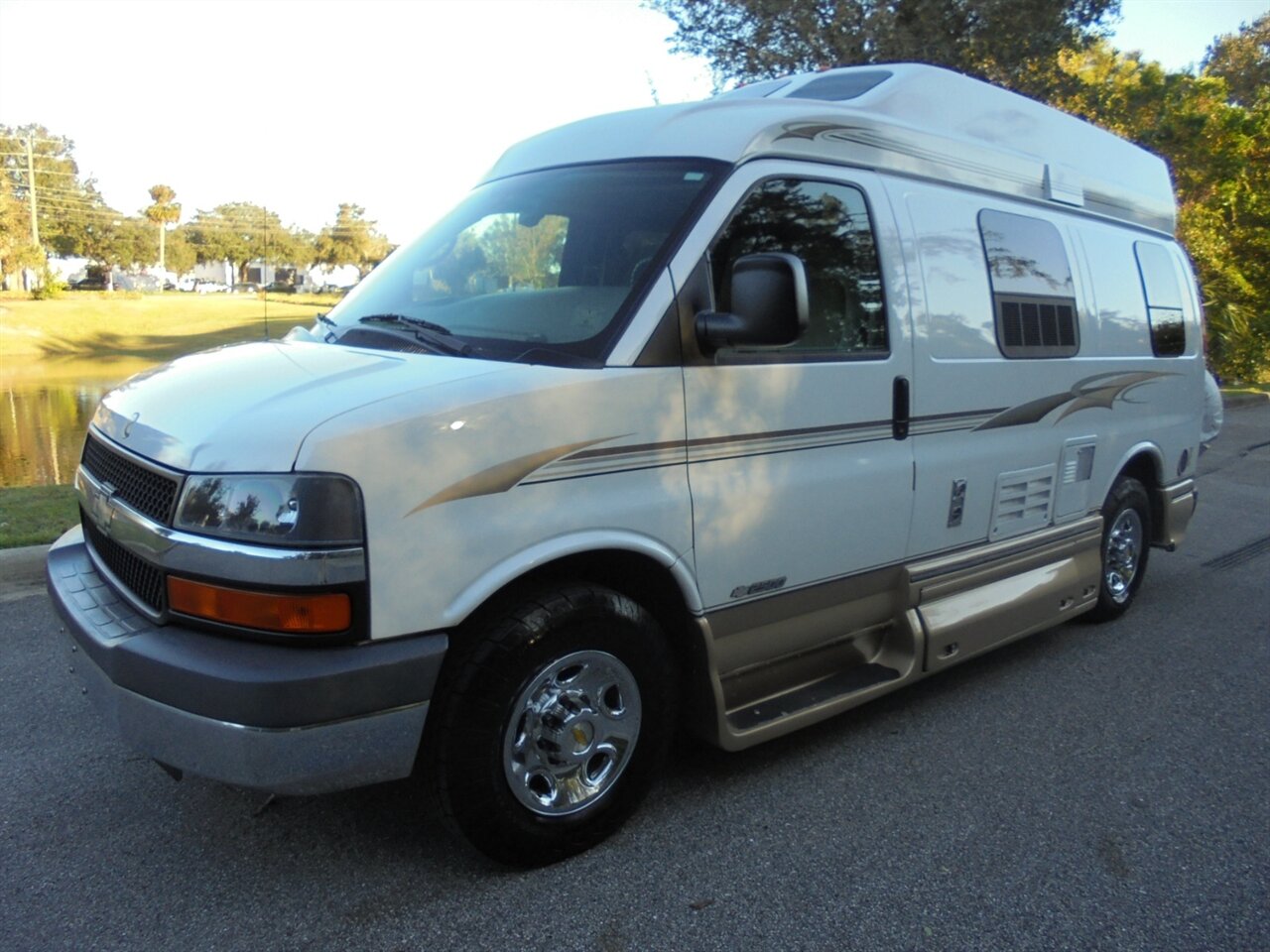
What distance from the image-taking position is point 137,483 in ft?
9.73

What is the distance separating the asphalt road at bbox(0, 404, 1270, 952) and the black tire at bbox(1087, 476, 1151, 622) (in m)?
1.22

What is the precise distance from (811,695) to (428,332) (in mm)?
1933

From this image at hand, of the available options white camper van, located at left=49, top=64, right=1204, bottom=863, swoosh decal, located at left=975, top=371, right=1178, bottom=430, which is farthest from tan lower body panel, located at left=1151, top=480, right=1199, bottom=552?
white camper van, located at left=49, top=64, right=1204, bottom=863

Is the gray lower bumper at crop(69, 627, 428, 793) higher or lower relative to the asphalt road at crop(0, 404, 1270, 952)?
higher

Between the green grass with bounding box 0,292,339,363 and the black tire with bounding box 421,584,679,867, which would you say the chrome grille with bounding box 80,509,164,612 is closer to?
the black tire with bounding box 421,584,679,867

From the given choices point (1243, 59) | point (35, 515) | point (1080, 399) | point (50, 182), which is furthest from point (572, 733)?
point (50, 182)

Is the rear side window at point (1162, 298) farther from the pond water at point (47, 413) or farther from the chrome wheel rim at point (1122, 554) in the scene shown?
the pond water at point (47, 413)

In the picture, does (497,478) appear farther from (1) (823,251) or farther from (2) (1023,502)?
(2) (1023,502)

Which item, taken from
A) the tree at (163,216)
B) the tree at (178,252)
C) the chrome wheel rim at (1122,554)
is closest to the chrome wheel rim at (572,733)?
the chrome wheel rim at (1122,554)

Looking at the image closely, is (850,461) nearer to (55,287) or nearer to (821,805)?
(821,805)

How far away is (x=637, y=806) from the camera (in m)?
3.41

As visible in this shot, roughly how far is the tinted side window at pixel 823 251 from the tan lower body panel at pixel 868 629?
0.92m

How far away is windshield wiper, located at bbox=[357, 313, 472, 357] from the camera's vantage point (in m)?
3.26

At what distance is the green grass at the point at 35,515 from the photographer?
20.7 ft
